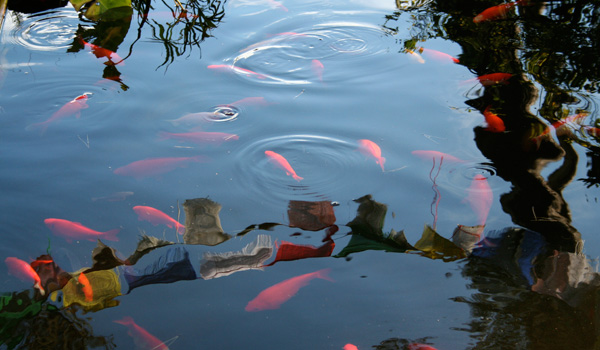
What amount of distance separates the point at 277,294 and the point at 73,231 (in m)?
1.11

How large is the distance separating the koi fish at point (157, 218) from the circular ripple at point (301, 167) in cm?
43

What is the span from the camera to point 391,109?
348 centimetres

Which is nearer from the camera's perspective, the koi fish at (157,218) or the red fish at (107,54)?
the koi fish at (157,218)

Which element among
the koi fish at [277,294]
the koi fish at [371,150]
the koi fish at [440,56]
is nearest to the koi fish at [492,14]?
the koi fish at [440,56]

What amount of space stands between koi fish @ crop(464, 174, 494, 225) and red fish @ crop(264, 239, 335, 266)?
0.80m

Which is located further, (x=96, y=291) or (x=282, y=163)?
(x=282, y=163)

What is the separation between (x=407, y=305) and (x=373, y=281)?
193mm

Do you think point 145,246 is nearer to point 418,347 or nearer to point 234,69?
point 418,347

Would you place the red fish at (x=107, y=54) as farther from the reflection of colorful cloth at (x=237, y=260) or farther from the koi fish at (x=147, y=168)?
the reflection of colorful cloth at (x=237, y=260)

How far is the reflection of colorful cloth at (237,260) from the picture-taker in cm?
244

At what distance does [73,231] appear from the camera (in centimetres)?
256

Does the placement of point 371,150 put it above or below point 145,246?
above

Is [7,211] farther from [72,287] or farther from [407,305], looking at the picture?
[407,305]

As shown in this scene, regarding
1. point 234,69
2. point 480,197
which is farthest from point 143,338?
point 234,69
